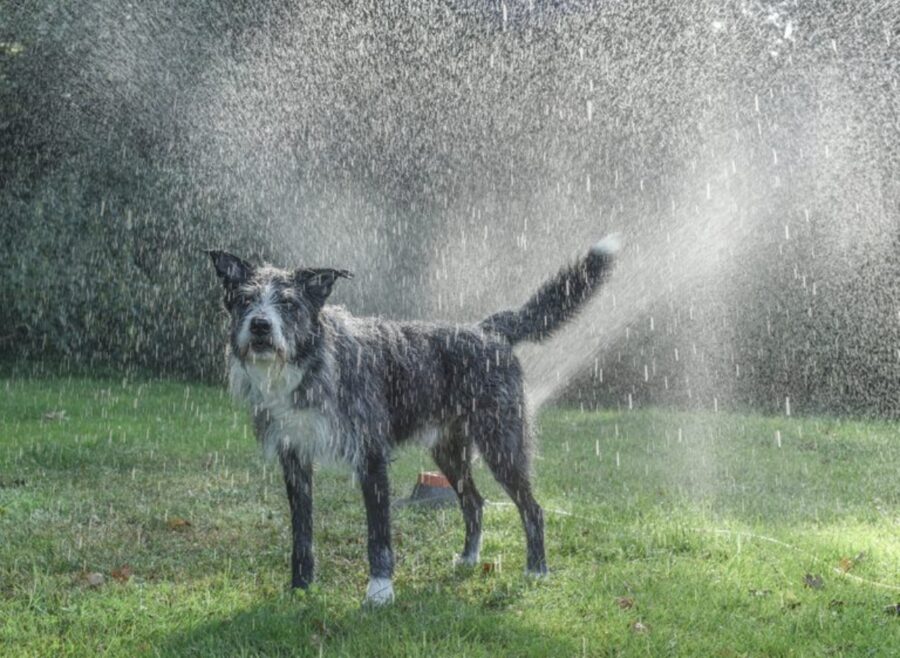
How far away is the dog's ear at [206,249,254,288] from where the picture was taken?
5164mm

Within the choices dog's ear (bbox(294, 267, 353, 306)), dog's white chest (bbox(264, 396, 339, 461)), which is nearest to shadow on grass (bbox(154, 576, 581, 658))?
dog's white chest (bbox(264, 396, 339, 461))

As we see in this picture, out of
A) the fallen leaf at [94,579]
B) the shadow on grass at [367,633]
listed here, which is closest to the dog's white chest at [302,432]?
the shadow on grass at [367,633]

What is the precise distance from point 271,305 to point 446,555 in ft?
7.31

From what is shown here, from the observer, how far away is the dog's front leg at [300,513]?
18.0ft

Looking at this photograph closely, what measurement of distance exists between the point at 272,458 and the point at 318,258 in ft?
35.5

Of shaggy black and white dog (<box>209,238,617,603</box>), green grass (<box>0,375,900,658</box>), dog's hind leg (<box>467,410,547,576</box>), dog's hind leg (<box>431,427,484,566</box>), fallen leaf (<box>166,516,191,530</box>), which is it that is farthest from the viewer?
fallen leaf (<box>166,516,191,530</box>)

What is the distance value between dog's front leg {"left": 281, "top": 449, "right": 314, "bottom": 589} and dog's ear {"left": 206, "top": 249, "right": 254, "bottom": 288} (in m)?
0.99

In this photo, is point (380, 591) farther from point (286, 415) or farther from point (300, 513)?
point (286, 415)

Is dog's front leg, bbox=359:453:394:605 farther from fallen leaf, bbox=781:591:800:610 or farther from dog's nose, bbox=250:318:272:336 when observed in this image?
fallen leaf, bbox=781:591:800:610

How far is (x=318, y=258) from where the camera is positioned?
16.1 meters

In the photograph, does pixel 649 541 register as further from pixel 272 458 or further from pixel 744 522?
pixel 272 458

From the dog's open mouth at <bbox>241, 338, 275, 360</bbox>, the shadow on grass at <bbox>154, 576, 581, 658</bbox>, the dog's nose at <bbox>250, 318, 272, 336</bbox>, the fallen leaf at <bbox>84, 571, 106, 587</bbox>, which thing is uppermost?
the dog's nose at <bbox>250, 318, 272, 336</bbox>

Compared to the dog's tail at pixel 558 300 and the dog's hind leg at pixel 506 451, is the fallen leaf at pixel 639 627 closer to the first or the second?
the dog's hind leg at pixel 506 451

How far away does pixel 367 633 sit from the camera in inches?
179
